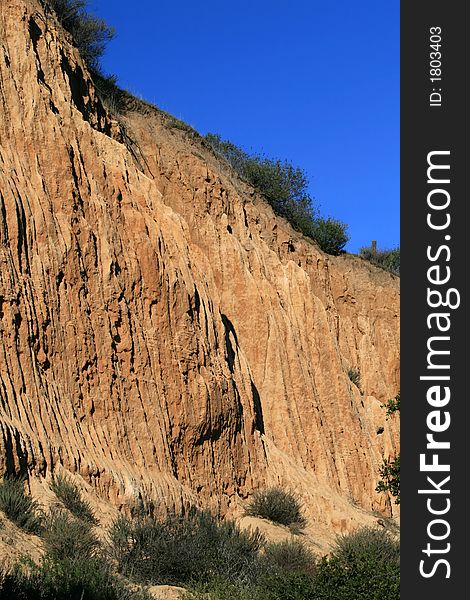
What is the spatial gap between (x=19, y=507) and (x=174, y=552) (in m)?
2.47

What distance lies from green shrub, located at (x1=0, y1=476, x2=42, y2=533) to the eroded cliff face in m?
0.53

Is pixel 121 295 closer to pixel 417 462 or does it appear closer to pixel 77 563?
pixel 77 563

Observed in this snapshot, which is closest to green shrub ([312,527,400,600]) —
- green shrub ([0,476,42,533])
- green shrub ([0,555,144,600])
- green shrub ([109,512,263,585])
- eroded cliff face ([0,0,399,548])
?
green shrub ([109,512,263,585])

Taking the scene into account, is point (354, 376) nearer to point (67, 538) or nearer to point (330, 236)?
point (330, 236)

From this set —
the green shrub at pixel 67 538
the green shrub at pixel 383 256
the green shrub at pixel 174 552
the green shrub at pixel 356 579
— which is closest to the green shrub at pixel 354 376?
the green shrub at pixel 383 256

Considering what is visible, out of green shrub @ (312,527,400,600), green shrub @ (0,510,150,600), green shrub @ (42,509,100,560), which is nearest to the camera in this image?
green shrub @ (0,510,150,600)

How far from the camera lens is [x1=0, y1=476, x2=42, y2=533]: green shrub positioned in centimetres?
1281

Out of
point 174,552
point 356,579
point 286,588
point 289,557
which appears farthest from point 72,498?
point 356,579

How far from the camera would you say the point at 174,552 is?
46.2 ft

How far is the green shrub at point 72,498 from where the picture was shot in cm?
1399

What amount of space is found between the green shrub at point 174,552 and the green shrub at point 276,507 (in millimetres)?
3285

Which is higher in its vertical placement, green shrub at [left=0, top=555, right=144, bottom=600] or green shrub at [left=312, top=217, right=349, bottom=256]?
green shrub at [left=312, top=217, right=349, bottom=256]

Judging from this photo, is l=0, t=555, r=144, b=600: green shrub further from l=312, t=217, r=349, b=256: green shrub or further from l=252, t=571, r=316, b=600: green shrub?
l=312, t=217, r=349, b=256: green shrub

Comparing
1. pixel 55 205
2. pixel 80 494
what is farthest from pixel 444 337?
pixel 55 205
